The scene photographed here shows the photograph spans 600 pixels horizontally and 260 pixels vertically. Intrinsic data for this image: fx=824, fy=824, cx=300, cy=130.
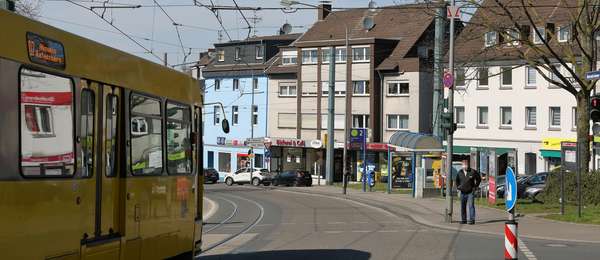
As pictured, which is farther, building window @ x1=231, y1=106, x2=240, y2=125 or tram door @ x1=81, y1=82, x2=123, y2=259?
building window @ x1=231, y1=106, x2=240, y2=125

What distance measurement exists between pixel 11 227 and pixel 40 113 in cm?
106

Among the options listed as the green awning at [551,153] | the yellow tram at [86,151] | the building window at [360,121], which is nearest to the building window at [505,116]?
the green awning at [551,153]

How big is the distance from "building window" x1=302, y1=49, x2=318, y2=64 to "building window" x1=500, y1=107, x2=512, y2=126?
17.4 metres

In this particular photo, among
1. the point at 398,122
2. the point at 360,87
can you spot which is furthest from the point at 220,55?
the point at 398,122

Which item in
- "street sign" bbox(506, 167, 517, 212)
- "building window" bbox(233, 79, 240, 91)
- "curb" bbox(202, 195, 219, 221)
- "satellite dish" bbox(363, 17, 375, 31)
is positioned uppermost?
"satellite dish" bbox(363, 17, 375, 31)

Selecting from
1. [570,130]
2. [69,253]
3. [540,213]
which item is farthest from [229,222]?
[570,130]

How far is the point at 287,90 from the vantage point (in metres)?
72.2

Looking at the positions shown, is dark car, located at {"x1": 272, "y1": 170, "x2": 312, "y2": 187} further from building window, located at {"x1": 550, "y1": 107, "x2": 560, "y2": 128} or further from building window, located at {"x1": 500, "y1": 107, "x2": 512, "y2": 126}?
building window, located at {"x1": 550, "y1": 107, "x2": 560, "y2": 128}

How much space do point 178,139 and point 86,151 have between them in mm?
3144

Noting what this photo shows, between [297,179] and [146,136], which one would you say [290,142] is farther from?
[146,136]

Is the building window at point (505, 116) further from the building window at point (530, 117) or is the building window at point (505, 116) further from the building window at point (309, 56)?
the building window at point (309, 56)

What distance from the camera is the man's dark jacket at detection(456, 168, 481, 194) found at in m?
21.3

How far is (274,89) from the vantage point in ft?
240

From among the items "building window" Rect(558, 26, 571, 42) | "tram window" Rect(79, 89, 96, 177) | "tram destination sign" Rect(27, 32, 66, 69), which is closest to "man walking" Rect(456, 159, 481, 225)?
"building window" Rect(558, 26, 571, 42)
